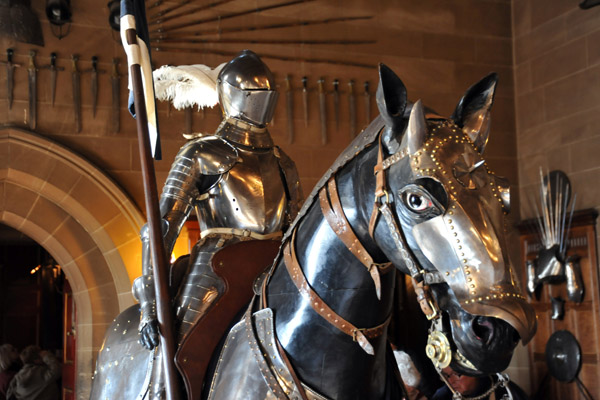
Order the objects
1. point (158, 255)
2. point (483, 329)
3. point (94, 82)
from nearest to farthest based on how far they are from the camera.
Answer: point (483, 329) < point (158, 255) < point (94, 82)

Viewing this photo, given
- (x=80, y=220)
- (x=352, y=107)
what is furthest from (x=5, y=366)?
(x=352, y=107)

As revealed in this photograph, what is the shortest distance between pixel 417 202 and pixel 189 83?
2.27m

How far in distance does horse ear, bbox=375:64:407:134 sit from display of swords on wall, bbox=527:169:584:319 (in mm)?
5725

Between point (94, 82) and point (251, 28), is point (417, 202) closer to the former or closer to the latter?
point (94, 82)

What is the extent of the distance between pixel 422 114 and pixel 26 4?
18.0ft

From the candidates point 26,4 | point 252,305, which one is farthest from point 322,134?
point 252,305

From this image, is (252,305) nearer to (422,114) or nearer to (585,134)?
(422,114)

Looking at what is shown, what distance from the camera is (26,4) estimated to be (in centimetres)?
624

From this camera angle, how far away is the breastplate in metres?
2.56

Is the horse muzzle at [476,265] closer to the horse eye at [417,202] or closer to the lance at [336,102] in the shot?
the horse eye at [417,202]

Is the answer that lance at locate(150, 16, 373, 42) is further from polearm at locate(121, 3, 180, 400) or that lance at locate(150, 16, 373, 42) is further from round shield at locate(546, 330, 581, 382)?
polearm at locate(121, 3, 180, 400)

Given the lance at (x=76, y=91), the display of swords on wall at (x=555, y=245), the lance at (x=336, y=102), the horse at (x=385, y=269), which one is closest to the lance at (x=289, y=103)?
the lance at (x=336, y=102)

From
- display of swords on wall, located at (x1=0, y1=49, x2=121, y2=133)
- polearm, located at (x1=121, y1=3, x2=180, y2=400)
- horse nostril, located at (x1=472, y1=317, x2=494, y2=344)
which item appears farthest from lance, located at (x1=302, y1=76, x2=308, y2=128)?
horse nostril, located at (x1=472, y1=317, x2=494, y2=344)

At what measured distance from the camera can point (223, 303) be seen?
2.33 metres
